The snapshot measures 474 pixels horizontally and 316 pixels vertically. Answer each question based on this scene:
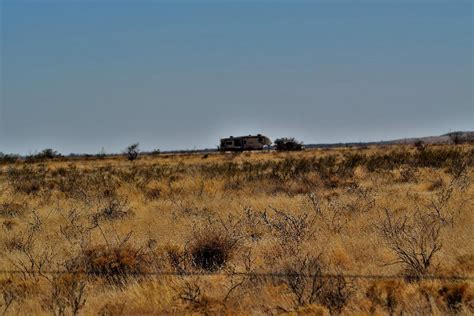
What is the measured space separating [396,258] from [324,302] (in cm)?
185

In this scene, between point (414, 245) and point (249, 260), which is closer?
point (249, 260)

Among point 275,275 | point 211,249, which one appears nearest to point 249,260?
point 275,275

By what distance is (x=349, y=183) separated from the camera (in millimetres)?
15000

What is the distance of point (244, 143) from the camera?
271ft

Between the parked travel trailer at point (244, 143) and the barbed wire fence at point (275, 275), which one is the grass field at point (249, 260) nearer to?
the barbed wire fence at point (275, 275)

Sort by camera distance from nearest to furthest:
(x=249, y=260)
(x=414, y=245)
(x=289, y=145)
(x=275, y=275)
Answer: (x=275, y=275) → (x=249, y=260) → (x=414, y=245) → (x=289, y=145)

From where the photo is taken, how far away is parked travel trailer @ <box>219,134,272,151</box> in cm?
8206

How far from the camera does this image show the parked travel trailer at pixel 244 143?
8206cm

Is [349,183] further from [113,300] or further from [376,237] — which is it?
[113,300]

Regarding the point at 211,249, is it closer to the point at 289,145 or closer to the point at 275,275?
the point at 275,275

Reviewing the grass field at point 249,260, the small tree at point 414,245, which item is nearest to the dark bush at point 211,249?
the grass field at point 249,260

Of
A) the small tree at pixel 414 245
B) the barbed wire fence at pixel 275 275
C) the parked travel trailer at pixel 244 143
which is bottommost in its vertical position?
the barbed wire fence at pixel 275 275

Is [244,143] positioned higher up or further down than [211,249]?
higher up

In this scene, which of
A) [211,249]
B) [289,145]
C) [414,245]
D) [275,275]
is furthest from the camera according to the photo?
[289,145]
